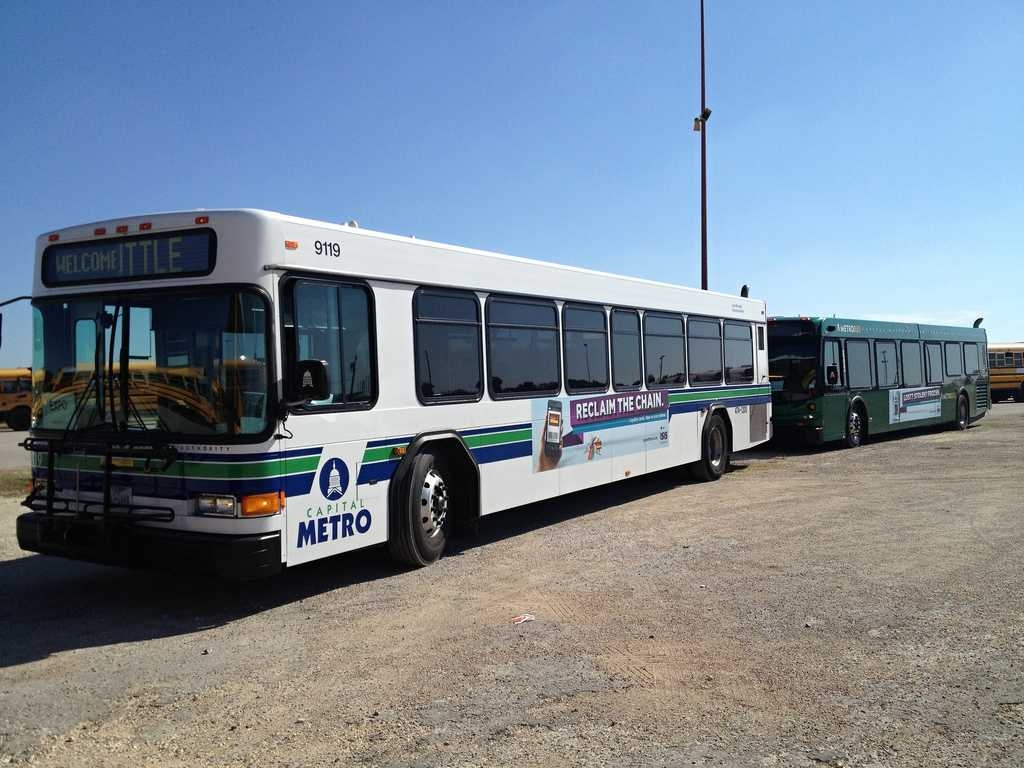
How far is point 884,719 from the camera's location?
4441mm

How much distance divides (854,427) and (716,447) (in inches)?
273

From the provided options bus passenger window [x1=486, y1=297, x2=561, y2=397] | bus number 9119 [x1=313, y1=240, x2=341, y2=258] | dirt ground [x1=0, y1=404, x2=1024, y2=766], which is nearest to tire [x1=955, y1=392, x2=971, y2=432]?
dirt ground [x1=0, y1=404, x2=1024, y2=766]

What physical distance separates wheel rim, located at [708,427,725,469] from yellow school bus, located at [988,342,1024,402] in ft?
105

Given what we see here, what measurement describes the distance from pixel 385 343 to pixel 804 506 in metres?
6.37

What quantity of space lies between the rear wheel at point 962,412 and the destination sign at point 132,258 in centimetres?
2355

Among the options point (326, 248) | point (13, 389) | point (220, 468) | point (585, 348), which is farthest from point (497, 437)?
point (13, 389)

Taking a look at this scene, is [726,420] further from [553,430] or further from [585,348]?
[553,430]

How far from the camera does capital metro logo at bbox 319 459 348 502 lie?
6.94m

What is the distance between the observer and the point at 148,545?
21.2ft

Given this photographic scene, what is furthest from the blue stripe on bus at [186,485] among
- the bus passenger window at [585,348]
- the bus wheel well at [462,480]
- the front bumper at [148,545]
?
the bus passenger window at [585,348]

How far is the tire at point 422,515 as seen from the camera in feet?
25.5

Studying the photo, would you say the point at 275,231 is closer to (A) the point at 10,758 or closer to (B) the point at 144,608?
(B) the point at 144,608

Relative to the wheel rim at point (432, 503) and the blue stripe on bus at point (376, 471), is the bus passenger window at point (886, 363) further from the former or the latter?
the blue stripe on bus at point (376, 471)

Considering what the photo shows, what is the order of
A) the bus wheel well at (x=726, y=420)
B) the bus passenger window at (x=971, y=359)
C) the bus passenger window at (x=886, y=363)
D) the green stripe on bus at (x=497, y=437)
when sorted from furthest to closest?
1. the bus passenger window at (x=971, y=359)
2. the bus passenger window at (x=886, y=363)
3. the bus wheel well at (x=726, y=420)
4. the green stripe on bus at (x=497, y=437)
